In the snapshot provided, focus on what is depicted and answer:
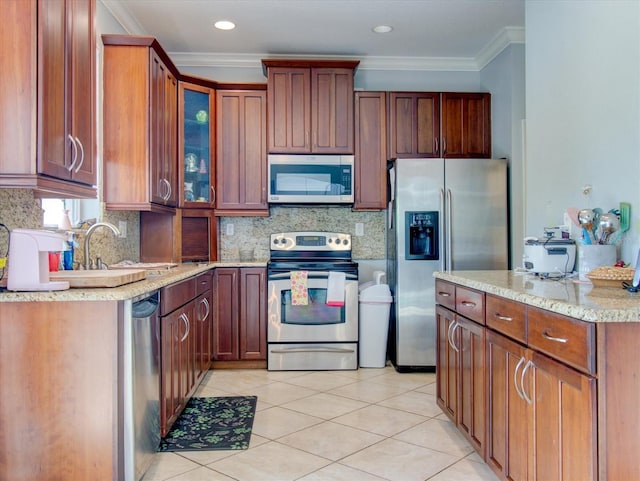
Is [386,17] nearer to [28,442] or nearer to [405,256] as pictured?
[405,256]

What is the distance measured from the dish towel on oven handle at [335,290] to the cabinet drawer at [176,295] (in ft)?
3.76

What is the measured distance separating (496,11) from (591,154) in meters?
1.74

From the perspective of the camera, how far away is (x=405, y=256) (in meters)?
3.99

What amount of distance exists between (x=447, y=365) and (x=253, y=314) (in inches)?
74.3

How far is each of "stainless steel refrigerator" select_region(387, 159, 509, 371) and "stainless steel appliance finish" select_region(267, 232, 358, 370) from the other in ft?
1.25

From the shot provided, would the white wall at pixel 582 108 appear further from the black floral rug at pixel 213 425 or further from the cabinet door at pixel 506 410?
the black floral rug at pixel 213 425

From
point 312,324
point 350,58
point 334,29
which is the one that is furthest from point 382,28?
point 312,324

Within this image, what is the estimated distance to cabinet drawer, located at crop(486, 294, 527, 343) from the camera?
1.79 meters

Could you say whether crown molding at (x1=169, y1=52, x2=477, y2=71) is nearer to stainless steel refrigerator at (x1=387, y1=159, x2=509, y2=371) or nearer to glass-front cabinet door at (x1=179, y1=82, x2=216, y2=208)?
glass-front cabinet door at (x1=179, y1=82, x2=216, y2=208)

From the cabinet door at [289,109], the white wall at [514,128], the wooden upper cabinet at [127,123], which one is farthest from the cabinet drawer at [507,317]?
the cabinet door at [289,109]

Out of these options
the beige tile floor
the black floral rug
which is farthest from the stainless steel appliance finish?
the black floral rug

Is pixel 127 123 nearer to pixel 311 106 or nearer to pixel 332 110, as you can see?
pixel 311 106

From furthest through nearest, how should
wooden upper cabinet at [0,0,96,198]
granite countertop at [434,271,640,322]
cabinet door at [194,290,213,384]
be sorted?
1. cabinet door at [194,290,213,384]
2. wooden upper cabinet at [0,0,96,198]
3. granite countertop at [434,271,640,322]

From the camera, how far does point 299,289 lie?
3967 millimetres
